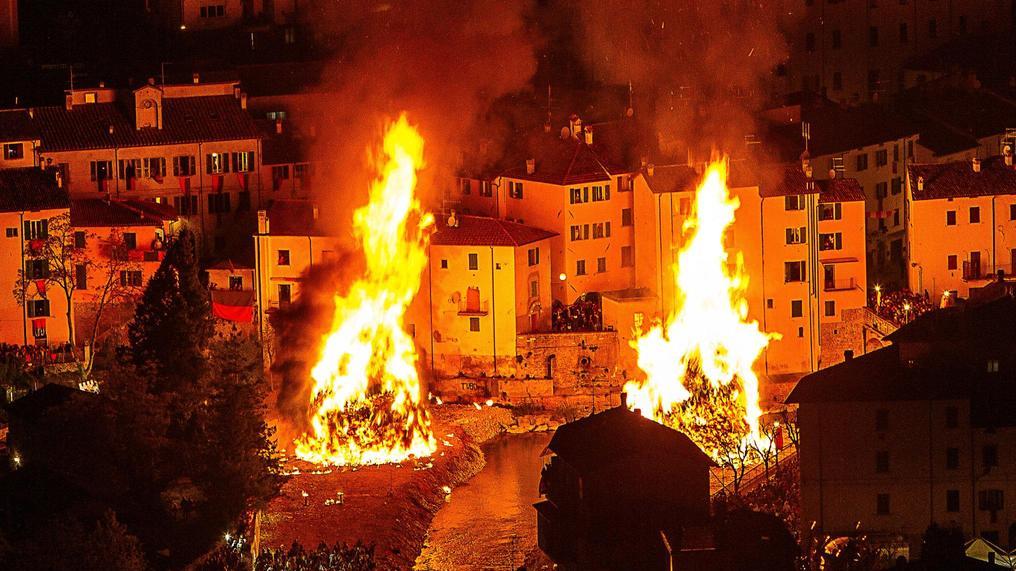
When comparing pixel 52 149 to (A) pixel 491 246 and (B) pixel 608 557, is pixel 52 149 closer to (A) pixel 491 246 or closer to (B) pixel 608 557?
(A) pixel 491 246

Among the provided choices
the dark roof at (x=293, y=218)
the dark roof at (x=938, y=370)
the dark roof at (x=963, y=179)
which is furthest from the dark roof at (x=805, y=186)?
the dark roof at (x=938, y=370)

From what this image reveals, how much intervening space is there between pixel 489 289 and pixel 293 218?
518 cm

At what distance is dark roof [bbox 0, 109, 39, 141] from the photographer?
261ft

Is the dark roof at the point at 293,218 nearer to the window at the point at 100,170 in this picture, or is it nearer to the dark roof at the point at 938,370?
the window at the point at 100,170

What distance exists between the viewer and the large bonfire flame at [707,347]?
75.1m

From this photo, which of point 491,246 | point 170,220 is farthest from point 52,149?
point 491,246

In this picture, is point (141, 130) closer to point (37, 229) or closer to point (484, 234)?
point (37, 229)

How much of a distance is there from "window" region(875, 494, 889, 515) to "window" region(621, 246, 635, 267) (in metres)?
17.6

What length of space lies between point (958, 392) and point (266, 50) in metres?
31.4

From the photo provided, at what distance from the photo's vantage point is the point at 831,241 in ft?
265

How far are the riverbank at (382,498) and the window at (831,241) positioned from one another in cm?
926

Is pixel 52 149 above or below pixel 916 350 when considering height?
above

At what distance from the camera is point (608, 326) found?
7962 centimetres

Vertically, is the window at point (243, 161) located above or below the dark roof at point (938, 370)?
above
